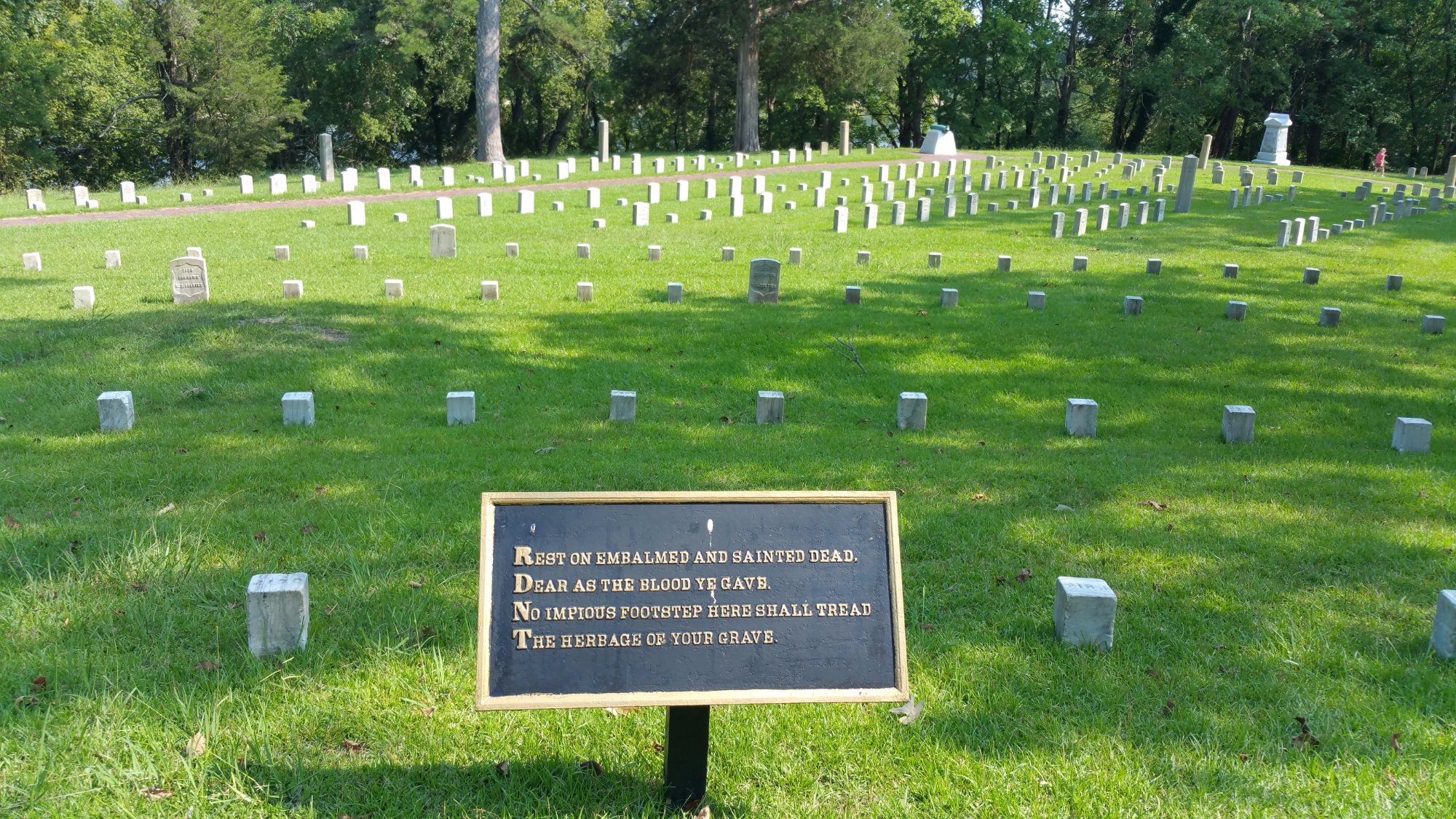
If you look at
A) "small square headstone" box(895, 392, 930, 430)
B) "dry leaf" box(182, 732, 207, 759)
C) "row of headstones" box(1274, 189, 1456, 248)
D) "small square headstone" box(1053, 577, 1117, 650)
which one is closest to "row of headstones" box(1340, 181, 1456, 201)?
"row of headstones" box(1274, 189, 1456, 248)

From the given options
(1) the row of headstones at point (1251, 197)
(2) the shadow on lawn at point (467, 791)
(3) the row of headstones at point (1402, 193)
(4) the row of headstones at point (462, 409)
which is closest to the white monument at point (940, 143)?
(1) the row of headstones at point (1251, 197)

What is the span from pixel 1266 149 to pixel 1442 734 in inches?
1778

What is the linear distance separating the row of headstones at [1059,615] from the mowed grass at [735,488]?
0.34ft

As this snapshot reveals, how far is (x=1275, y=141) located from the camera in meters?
42.6

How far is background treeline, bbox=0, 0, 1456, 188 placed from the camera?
38938 millimetres

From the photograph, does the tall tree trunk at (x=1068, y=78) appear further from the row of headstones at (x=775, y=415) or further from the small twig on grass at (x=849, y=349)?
the row of headstones at (x=775, y=415)

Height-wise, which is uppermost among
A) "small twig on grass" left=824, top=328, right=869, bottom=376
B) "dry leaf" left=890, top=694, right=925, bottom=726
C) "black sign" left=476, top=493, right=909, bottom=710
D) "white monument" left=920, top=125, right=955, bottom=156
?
"white monument" left=920, top=125, right=955, bottom=156

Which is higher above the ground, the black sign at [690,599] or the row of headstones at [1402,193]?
the row of headstones at [1402,193]

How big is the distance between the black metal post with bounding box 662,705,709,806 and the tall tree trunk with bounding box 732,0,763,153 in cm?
3803

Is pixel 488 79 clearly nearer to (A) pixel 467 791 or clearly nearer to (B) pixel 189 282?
(B) pixel 189 282

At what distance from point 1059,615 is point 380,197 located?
22.8 m

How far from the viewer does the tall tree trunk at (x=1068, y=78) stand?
54175mm

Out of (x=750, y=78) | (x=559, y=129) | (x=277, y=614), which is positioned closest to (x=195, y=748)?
(x=277, y=614)

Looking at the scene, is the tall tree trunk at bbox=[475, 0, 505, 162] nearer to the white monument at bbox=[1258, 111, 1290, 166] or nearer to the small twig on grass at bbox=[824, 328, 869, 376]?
the small twig on grass at bbox=[824, 328, 869, 376]
